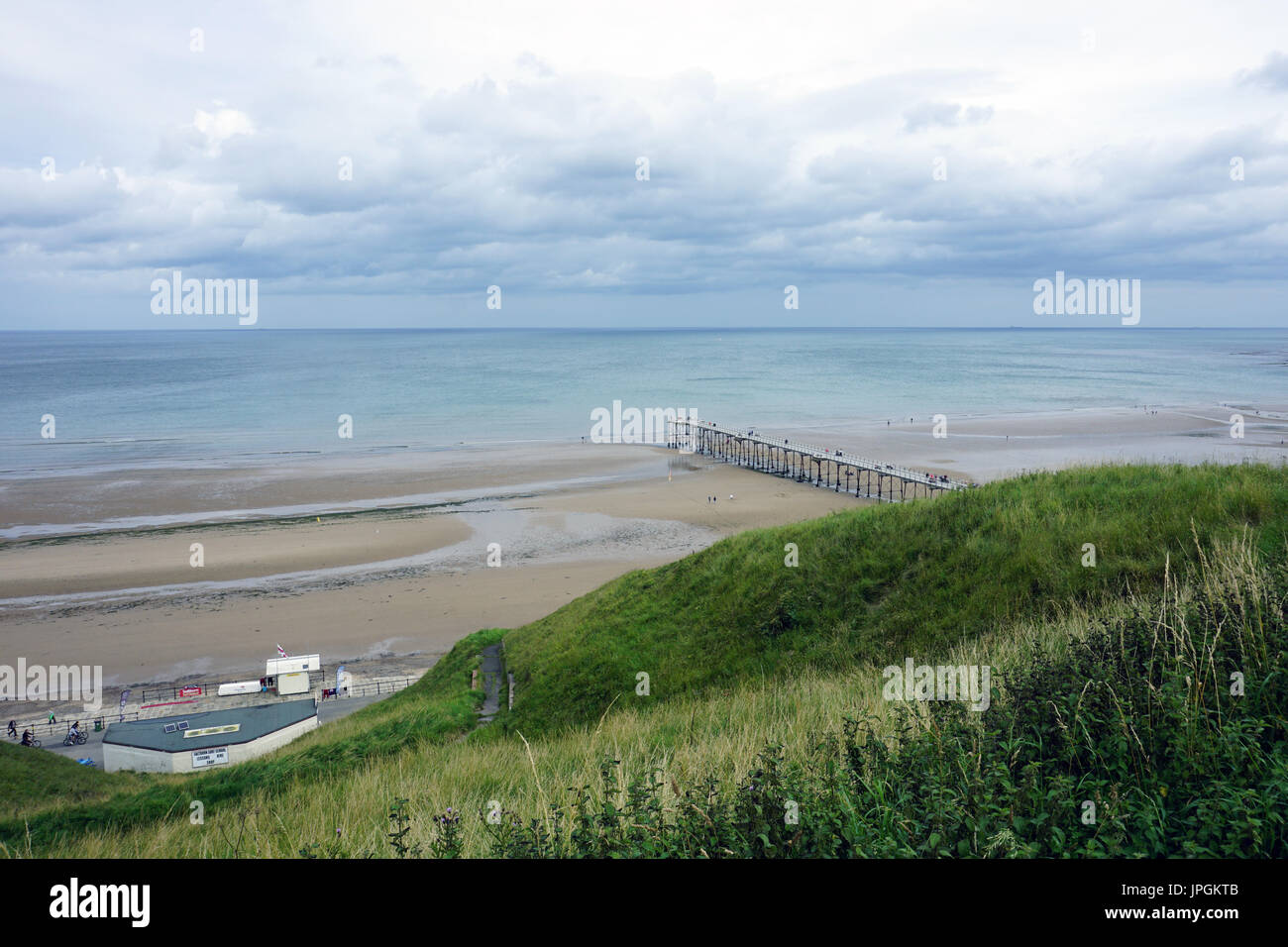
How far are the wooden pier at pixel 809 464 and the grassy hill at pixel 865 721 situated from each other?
2395cm

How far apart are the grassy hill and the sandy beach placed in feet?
39.0

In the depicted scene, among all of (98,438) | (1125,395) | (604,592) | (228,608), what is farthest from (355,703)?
(1125,395)

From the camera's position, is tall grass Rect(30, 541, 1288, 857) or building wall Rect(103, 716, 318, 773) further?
building wall Rect(103, 716, 318, 773)

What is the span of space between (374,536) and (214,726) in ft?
69.0

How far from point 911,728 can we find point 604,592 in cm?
1497

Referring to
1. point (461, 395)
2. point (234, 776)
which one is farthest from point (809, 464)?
point (461, 395)

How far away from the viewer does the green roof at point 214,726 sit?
709 inches

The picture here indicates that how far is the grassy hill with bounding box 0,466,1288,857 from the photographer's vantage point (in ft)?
14.3

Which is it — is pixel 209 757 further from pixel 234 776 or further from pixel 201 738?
pixel 234 776

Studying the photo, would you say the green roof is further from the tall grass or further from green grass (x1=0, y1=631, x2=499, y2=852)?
the tall grass

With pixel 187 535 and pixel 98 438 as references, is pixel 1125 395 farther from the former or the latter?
pixel 98 438

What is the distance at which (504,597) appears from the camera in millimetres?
31000

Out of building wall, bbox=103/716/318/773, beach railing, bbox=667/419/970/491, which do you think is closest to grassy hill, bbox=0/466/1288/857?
building wall, bbox=103/716/318/773

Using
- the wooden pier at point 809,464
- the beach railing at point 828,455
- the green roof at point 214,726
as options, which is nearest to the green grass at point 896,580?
the green roof at point 214,726
